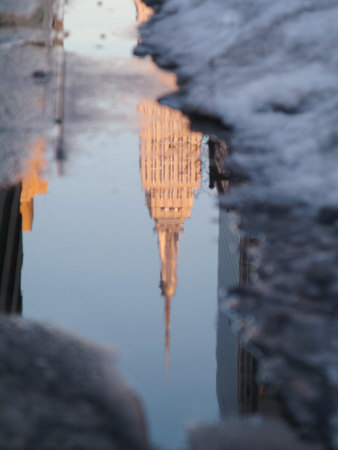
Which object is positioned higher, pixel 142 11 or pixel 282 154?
pixel 142 11

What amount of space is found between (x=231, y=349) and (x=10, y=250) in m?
1.34

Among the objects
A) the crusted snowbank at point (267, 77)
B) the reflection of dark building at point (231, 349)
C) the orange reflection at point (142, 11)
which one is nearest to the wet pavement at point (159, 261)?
the reflection of dark building at point (231, 349)

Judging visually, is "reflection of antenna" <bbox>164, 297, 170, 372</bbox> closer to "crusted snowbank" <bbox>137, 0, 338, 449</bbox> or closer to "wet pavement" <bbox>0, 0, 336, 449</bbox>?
"wet pavement" <bbox>0, 0, 336, 449</bbox>

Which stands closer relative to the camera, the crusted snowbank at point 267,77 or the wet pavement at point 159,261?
the wet pavement at point 159,261

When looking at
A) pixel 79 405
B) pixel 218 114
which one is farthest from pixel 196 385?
pixel 218 114

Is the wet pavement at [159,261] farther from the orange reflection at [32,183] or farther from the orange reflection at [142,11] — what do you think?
the orange reflection at [142,11]

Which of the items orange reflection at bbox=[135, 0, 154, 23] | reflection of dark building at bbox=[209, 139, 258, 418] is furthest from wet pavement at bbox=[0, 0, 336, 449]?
orange reflection at bbox=[135, 0, 154, 23]

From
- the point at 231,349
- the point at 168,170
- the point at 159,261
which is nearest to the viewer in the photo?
the point at 231,349

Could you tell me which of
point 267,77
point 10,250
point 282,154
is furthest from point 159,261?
point 267,77

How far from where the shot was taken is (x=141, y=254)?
11.0 ft

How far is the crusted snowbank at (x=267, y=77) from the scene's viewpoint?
420 centimetres

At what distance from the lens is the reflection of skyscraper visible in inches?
138

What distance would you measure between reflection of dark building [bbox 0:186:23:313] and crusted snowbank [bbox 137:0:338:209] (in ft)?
4.20

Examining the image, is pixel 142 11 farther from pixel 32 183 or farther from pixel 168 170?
pixel 32 183
